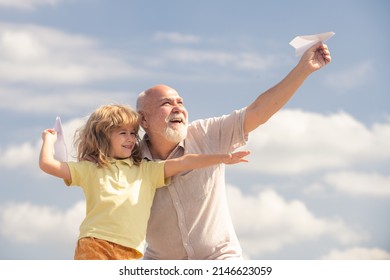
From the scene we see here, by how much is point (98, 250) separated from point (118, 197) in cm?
51

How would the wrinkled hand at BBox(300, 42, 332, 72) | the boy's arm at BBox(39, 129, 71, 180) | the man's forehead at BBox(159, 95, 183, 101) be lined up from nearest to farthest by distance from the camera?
the boy's arm at BBox(39, 129, 71, 180) → the wrinkled hand at BBox(300, 42, 332, 72) → the man's forehead at BBox(159, 95, 183, 101)

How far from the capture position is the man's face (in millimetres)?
7055

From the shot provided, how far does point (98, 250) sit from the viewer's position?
6121mm

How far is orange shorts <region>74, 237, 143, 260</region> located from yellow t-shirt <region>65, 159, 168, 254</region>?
0.16ft

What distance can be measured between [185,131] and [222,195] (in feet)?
2.66

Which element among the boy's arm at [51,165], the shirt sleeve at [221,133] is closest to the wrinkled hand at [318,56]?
the shirt sleeve at [221,133]

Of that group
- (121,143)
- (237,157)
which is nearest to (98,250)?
(121,143)

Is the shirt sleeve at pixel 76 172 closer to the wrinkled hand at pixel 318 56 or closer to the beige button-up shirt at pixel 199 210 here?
the beige button-up shirt at pixel 199 210

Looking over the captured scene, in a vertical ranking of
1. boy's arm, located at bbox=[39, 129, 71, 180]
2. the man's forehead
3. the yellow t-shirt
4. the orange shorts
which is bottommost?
the orange shorts

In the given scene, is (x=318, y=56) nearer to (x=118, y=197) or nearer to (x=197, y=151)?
(x=197, y=151)

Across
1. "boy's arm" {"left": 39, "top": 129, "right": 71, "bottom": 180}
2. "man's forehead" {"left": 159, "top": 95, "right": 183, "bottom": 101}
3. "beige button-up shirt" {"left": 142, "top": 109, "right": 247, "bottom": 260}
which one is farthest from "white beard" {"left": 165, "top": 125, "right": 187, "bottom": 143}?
"boy's arm" {"left": 39, "top": 129, "right": 71, "bottom": 180}

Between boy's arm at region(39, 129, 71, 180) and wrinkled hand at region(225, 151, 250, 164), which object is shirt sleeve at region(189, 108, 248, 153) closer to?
wrinkled hand at region(225, 151, 250, 164)

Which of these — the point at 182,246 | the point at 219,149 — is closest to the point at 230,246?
the point at 182,246

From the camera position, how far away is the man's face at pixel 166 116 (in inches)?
278
